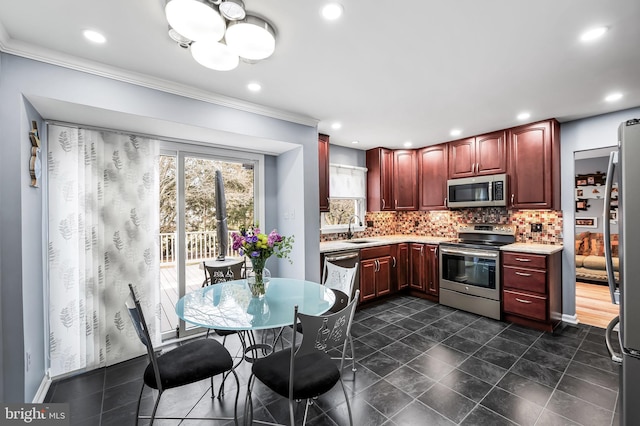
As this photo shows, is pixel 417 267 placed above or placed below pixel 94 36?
below

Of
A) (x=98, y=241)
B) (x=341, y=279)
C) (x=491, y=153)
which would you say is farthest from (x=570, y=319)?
(x=98, y=241)

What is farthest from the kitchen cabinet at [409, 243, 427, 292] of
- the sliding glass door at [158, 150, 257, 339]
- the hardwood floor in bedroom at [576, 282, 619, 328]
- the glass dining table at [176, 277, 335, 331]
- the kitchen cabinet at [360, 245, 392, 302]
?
the sliding glass door at [158, 150, 257, 339]

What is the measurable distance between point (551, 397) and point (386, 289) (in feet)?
7.55

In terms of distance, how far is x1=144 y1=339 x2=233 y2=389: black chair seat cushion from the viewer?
158cm

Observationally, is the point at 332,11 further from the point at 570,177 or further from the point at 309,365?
the point at 570,177

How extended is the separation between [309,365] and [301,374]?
10 centimetres

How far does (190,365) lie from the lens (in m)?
1.68

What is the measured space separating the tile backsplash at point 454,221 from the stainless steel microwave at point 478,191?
0.41 meters

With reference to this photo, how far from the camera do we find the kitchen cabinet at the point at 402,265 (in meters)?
4.40

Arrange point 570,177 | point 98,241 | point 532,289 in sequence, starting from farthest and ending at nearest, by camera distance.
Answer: point 570,177 < point 532,289 < point 98,241

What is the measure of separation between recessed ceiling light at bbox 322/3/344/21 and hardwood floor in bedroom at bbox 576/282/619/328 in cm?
438

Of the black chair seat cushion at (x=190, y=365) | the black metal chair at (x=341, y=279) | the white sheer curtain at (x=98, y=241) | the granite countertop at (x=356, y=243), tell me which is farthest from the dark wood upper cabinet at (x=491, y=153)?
the white sheer curtain at (x=98, y=241)

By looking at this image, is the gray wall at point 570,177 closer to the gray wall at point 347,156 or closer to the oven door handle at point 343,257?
the oven door handle at point 343,257

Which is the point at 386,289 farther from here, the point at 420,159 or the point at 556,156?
the point at 556,156
